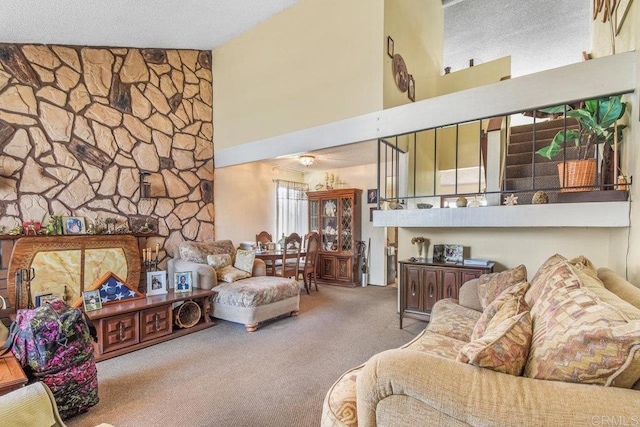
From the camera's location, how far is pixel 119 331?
2.86 m

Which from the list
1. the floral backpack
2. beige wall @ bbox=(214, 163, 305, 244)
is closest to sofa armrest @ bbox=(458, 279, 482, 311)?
the floral backpack

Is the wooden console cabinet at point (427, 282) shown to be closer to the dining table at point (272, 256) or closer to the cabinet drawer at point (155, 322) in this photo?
the dining table at point (272, 256)

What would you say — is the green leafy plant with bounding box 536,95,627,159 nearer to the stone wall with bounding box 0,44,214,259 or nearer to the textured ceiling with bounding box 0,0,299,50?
the textured ceiling with bounding box 0,0,299,50

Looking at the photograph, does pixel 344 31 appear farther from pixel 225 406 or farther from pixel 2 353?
pixel 2 353

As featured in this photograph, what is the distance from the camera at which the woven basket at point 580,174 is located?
232 centimetres

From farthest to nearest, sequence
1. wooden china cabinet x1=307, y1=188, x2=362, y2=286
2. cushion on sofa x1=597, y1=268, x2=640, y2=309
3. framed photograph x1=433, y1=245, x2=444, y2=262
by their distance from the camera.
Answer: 1. wooden china cabinet x1=307, y1=188, x2=362, y2=286
2. framed photograph x1=433, y1=245, x2=444, y2=262
3. cushion on sofa x1=597, y1=268, x2=640, y2=309

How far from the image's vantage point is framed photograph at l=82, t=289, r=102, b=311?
284 centimetres

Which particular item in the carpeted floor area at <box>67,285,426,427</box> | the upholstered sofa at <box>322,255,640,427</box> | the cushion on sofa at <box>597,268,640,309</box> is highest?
the cushion on sofa at <box>597,268,640,309</box>

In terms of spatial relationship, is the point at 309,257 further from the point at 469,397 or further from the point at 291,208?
the point at 469,397

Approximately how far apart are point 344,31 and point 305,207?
396 centimetres

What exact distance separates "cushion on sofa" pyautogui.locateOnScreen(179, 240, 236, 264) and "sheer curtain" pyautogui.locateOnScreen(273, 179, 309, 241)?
171 cm

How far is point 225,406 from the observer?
201 cm

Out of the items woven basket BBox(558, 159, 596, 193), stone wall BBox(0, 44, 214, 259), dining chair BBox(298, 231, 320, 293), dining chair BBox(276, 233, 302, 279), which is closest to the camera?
woven basket BBox(558, 159, 596, 193)

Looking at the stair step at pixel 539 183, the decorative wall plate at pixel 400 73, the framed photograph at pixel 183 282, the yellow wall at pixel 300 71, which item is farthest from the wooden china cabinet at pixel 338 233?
the framed photograph at pixel 183 282
